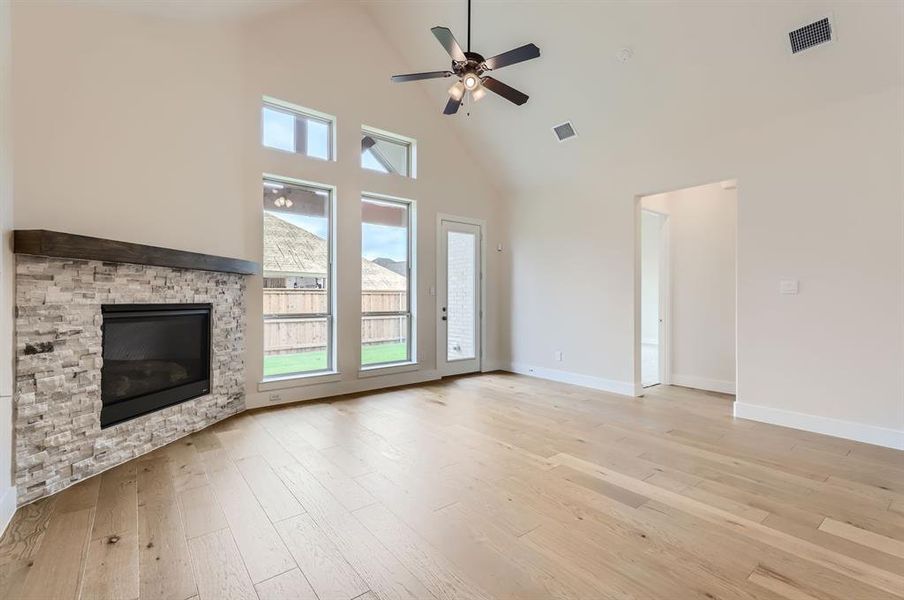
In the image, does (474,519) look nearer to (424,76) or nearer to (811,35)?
(424,76)

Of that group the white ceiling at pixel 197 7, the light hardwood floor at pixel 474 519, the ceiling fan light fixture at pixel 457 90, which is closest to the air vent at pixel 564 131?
the ceiling fan light fixture at pixel 457 90

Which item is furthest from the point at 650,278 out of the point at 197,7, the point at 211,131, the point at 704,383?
the point at 197,7

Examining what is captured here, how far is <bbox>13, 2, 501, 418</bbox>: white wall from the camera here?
285cm

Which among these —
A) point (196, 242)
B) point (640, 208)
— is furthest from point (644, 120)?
point (196, 242)

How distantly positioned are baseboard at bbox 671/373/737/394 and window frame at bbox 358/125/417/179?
15.3 feet

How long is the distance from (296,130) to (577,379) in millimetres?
4801

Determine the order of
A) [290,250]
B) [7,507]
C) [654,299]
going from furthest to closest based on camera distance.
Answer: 1. [654,299]
2. [290,250]
3. [7,507]

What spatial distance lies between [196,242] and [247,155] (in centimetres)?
110

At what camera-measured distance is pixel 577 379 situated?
5.71 meters

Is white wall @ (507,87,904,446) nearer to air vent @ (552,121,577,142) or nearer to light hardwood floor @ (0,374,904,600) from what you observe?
light hardwood floor @ (0,374,904,600)

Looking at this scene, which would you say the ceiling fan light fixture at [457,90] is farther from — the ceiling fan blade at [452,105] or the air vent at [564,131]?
the air vent at [564,131]

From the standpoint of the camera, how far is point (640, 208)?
204 inches

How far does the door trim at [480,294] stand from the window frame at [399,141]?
72cm

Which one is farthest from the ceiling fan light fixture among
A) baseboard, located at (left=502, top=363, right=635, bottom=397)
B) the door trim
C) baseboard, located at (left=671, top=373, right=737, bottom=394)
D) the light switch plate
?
baseboard, located at (left=671, top=373, right=737, bottom=394)
